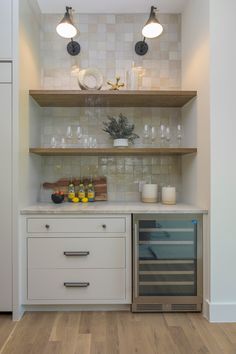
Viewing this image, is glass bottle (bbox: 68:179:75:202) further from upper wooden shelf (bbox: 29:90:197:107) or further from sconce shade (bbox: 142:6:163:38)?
sconce shade (bbox: 142:6:163:38)

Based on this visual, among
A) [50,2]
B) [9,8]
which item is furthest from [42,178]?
[50,2]

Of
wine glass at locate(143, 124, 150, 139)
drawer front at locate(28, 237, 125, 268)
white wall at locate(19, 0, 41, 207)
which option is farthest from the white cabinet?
wine glass at locate(143, 124, 150, 139)

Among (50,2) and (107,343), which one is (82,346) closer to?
(107,343)

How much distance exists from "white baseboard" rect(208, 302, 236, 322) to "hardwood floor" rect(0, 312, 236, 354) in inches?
2.0

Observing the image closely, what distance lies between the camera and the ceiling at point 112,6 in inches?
104

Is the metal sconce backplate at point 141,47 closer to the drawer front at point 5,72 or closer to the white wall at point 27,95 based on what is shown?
the white wall at point 27,95

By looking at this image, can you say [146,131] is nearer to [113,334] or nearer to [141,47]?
[141,47]

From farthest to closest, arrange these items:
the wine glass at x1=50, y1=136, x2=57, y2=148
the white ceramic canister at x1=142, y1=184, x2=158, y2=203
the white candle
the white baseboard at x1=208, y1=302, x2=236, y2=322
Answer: the wine glass at x1=50, y1=136, x2=57, y2=148 < the white ceramic canister at x1=142, y1=184, x2=158, y2=203 < the white candle < the white baseboard at x1=208, y1=302, x2=236, y2=322

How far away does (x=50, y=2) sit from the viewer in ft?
8.69

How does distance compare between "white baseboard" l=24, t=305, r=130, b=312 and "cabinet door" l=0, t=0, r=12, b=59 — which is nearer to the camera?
"cabinet door" l=0, t=0, r=12, b=59

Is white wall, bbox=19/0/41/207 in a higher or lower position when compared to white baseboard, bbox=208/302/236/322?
higher

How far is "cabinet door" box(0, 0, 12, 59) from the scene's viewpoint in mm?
2129

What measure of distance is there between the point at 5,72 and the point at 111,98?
90cm

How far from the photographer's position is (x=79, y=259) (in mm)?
2227
